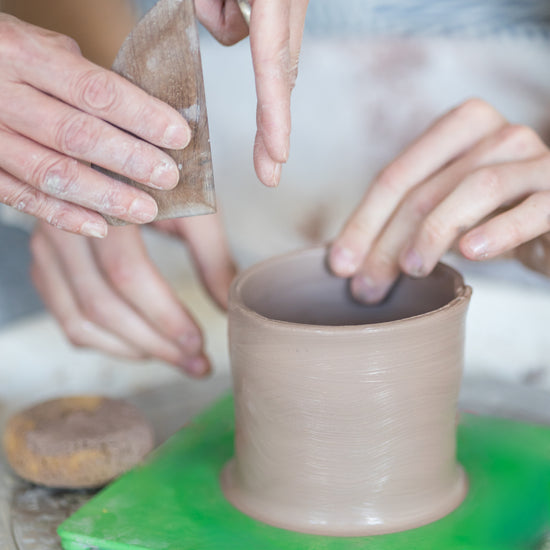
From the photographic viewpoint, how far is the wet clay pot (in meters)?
0.55

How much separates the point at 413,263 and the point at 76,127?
0.33 metres

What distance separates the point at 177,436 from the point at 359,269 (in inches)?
10.0

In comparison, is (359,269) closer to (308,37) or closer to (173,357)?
(173,357)

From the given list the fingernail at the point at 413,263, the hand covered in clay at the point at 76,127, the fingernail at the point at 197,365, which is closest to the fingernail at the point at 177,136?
the hand covered in clay at the point at 76,127

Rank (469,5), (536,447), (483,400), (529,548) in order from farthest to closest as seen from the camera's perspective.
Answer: (469,5) → (483,400) → (536,447) → (529,548)

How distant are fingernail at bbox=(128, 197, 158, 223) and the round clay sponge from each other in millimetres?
246

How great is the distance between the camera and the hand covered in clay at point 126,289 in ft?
2.82

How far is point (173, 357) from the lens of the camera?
0.85 m

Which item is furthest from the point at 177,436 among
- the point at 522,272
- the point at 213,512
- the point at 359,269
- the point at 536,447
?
the point at 522,272

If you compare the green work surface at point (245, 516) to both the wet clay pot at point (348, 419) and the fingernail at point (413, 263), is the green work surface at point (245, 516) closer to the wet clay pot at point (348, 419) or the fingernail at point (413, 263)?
the wet clay pot at point (348, 419)

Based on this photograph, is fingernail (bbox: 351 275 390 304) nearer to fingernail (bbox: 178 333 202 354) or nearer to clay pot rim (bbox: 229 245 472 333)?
clay pot rim (bbox: 229 245 472 333)

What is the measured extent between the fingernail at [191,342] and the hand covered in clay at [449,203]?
22 cm

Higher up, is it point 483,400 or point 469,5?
point 469,5

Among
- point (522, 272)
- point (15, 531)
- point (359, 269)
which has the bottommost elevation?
point (522, 272)
